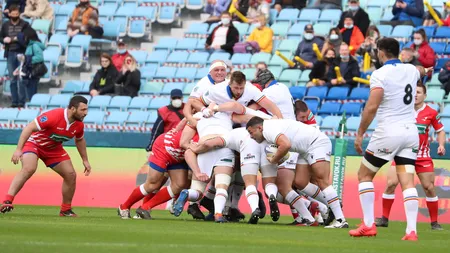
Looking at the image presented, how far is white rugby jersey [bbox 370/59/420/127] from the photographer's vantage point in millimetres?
12203

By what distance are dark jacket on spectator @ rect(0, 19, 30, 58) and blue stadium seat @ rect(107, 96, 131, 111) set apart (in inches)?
117

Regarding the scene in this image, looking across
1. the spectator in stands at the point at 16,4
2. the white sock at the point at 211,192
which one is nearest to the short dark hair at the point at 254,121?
the white sock at the point at 211,192

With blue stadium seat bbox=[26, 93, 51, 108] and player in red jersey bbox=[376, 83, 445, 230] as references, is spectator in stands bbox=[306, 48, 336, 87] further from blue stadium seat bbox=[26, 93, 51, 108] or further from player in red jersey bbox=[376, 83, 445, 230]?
player in red jersey bbox=[376, 83, 445, 230]

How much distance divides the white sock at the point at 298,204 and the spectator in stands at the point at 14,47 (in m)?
12.4

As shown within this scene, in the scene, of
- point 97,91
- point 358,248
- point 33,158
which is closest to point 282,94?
point 33,158

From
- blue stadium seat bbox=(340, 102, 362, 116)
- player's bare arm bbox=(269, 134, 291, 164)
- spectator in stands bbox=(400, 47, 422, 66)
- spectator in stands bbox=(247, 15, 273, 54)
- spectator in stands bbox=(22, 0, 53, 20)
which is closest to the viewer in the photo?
player's bare arm bbox=(269, 134, 291, 164)

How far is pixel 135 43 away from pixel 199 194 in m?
13.8


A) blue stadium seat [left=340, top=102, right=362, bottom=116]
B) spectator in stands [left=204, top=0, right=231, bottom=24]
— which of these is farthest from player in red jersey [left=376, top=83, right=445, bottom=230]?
spectator in stands [left=204, top=0, right=231, bottom=24]

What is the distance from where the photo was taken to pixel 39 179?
849 inches

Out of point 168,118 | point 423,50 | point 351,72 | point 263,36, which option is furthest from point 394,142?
point 263,36

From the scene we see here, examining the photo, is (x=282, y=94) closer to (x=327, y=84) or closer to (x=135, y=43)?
(x=327, y=84)

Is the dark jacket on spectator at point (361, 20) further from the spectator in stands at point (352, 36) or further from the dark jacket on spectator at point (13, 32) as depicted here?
the dark jacket on spectator at point (13, 32)

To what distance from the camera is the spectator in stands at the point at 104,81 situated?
25.4 m

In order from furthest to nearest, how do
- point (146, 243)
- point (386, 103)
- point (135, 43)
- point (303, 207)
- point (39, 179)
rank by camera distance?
point (135, 43), point (39, 179), point (303, 207), point (386, 103), point (146, 243)
